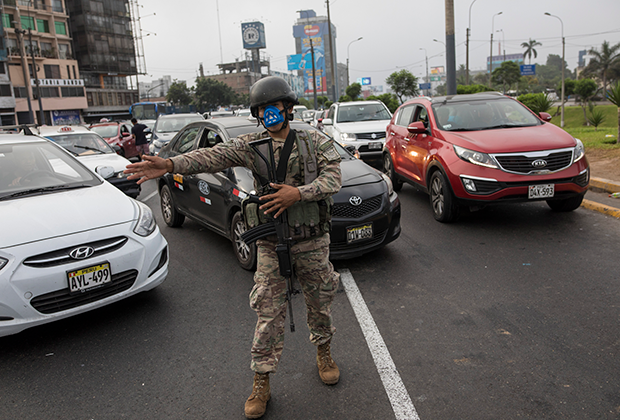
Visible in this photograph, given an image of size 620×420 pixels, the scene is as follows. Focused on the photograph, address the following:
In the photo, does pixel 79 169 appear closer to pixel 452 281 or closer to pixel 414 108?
pixel 452 281

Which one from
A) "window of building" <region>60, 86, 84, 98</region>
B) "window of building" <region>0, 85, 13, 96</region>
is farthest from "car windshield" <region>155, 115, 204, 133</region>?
"window of building" <region>60, 86, 84, 98</region>

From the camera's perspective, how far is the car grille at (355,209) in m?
5.10

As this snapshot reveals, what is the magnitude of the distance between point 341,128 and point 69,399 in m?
10.6

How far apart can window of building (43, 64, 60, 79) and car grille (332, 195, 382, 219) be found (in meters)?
70.5

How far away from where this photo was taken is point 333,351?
3.53m

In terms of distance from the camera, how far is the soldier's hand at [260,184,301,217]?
2.66 meters

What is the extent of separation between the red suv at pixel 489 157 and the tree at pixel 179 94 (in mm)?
81529

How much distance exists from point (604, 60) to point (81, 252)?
80931 mm

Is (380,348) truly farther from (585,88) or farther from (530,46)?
(530,46)

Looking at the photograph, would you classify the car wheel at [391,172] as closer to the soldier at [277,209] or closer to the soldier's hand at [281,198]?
the soldier at [277,209]

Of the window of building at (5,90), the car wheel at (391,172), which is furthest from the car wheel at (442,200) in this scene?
the window of building at (5,90)

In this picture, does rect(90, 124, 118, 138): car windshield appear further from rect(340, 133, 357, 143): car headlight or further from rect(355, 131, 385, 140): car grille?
rect(355, 131, 385, 140): car grille

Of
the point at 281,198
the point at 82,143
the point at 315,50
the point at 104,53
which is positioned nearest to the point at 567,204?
the point at 281,198

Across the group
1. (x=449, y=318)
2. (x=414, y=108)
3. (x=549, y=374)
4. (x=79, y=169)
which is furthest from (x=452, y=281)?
(x=414, y=108)
